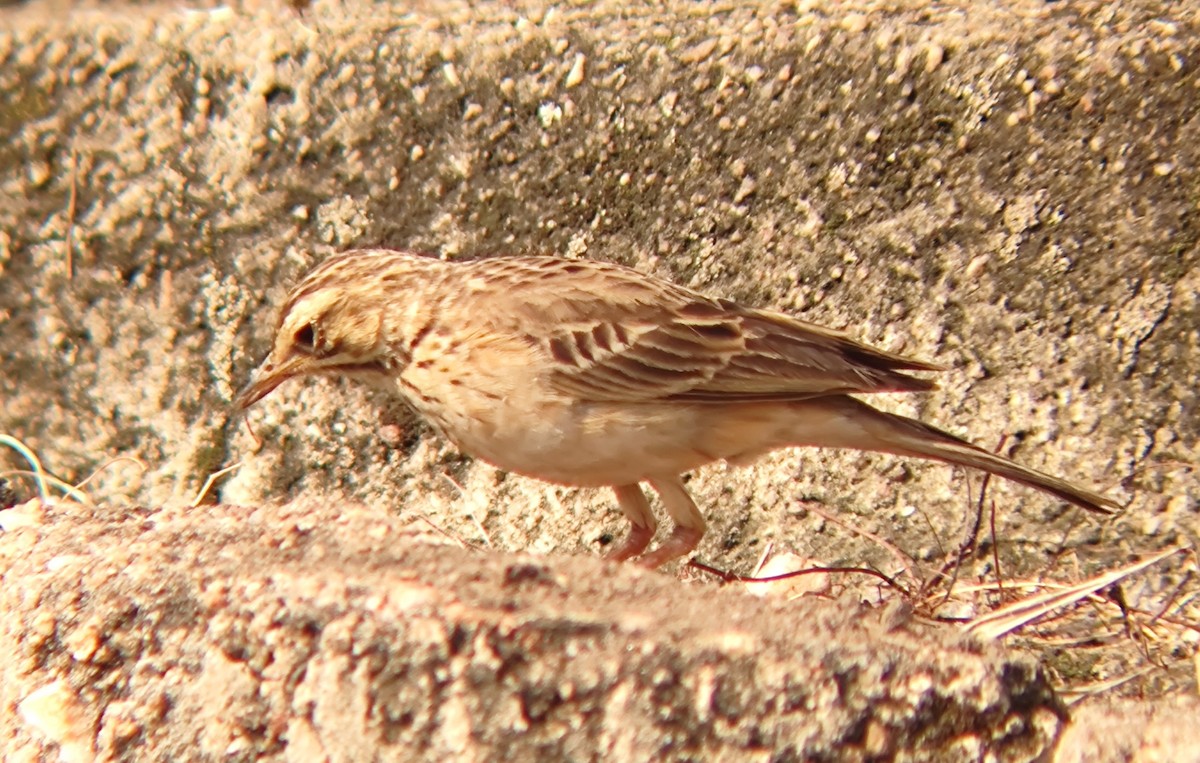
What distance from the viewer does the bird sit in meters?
3.56

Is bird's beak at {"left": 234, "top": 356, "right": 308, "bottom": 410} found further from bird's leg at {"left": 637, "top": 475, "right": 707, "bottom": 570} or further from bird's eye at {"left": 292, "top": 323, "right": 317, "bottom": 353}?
bird's leg at {"left": 637, "top": 475, "right": 707, "bottom": 570}

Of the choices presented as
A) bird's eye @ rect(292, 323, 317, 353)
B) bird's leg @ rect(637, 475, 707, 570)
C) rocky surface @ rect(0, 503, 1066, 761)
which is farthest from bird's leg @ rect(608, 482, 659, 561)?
rocky surface @ rect(0, 503, 1066, 761)

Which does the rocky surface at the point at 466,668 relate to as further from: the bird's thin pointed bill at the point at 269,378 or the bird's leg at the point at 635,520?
the bird's leg at the point at 635,520

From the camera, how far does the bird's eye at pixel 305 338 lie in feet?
12.9

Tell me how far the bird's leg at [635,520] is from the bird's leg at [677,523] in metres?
0.11

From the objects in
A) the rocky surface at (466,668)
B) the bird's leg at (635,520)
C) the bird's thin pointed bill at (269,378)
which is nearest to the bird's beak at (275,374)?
the bird's thin pointed bill at (269,378)

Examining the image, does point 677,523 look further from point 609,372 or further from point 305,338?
point 305,338

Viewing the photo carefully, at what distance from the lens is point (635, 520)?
13.7ft

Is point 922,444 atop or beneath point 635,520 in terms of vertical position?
atop

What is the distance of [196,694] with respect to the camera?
8.43 feet

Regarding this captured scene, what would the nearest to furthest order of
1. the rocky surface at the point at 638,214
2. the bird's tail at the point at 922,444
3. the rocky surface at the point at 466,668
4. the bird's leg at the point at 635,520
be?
the rocky surface at the point at 466,668, the bird's tail at the point at 922,444, the rocky surface at the point at 638,214, the bird's leg at the point at 635,520

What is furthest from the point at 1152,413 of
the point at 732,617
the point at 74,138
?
the point at 74,138

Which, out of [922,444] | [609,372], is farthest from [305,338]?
[922,444]

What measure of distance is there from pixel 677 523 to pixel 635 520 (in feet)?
0.62
